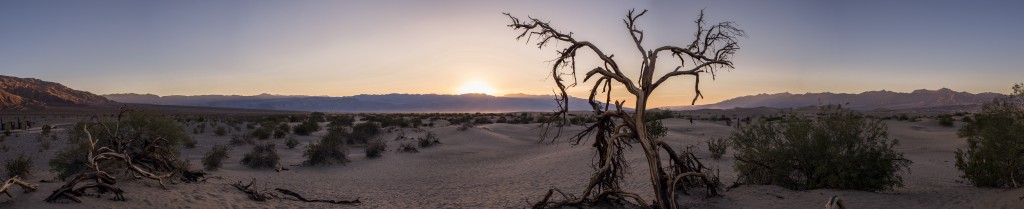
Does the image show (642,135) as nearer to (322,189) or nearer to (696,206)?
(696,206)

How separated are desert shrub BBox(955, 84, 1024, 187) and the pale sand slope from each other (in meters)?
0.51

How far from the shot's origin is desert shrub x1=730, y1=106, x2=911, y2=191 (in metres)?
10.7

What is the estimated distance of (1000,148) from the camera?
10.6m

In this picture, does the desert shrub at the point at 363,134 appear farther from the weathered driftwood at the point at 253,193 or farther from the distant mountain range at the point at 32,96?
the distant mountain range at the point at 32,96

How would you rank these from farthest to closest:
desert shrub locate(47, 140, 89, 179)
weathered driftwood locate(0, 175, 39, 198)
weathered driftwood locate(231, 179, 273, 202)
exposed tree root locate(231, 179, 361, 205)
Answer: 1. desert shrub locate(47, 140, 89, 179)
2. exposed tree root locate(231, 179, 361, 205)
3. weathered driftwood locate(231, 179, 273, 202)
4. weathered driftwood locate(0, 175, 39, 198)

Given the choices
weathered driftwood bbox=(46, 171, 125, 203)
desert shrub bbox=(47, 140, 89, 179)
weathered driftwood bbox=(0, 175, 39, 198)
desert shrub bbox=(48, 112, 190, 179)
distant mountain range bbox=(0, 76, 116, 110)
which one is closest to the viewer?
weathered driftwood bbox=(0, 175, 39, 198)

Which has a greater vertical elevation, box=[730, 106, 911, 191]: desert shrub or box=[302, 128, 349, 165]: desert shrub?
box=[730, 106, 911, 191]: desert shrub

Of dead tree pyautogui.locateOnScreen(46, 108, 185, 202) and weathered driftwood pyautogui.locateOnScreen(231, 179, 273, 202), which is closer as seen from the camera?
dead tree pyautogui.locateOnScreen(46, 108, 185, 202)

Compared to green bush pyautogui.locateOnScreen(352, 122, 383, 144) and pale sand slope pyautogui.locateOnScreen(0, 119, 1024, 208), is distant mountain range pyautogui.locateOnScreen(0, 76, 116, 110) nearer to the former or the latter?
green bush pyautogui.locateOnScreen(352, 122, 383, 144)

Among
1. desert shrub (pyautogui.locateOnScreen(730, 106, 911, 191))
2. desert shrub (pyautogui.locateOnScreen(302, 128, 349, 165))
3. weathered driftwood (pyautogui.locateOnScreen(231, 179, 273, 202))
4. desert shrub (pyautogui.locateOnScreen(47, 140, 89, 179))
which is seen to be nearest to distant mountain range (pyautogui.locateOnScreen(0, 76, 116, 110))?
→ desert shrub (pyautogui.locateOnScreen(302, 128, 349, 165))

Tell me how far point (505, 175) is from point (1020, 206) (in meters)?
11.2

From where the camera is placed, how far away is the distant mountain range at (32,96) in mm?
82438

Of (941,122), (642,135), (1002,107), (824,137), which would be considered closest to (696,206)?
(642,135)

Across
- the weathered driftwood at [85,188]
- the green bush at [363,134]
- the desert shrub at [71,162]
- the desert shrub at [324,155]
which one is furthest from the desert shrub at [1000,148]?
the green bush at [363,134]
